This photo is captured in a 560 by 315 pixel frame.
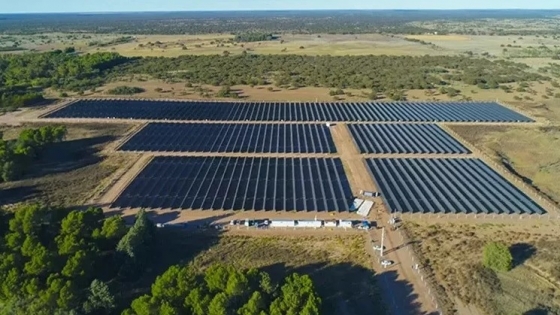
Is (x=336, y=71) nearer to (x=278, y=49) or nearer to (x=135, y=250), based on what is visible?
(x=278, y=49)

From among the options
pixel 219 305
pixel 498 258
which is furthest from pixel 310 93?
pixel 219 305

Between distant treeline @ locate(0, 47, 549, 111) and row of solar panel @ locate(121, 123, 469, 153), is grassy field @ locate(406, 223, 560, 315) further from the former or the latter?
distant treeline @ locate(0, 47, 549, 111)

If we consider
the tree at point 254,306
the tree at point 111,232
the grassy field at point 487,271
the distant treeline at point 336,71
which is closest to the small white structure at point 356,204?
the grassy field at point 487,271

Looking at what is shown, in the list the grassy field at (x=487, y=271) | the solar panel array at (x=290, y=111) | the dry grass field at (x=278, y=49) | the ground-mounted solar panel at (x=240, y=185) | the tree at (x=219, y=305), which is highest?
the dry grass field at (x=278, y=49)

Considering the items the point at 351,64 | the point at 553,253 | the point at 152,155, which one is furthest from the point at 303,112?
the point at 351,64

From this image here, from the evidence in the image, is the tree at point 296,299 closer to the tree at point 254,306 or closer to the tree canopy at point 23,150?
the tree at point 254,306

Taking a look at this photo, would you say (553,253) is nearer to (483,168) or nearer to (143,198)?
(483,168)
